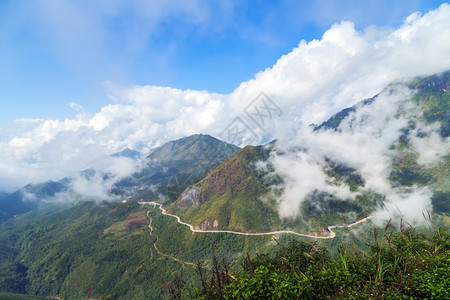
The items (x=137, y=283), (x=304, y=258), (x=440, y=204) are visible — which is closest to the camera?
(x=304, y=258)

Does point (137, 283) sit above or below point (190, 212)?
below

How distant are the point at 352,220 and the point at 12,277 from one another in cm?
28435

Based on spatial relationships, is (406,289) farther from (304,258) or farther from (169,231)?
(169,231)

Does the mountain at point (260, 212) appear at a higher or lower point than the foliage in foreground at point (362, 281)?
lower

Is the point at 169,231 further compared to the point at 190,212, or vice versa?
the point at 190,212

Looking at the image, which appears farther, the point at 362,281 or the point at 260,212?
the point at 260,212

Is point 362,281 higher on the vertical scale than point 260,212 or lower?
higher

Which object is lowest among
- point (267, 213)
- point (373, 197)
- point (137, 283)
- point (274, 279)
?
point (373, 197)

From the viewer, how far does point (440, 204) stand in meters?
159

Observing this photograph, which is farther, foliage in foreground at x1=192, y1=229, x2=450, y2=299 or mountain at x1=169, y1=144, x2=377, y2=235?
mountain at x1=169, y1=144, x2=377, y2=235

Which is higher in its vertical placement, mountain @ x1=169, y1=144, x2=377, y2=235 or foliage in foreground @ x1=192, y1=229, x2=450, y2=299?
foliage in foreground @ x1=192, y1=229, x2=450, y2=299

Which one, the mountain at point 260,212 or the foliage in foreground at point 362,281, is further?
the mountain at point 260,212

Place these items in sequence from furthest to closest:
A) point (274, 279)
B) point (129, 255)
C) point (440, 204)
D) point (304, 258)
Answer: point (440, 204), point (129, 255), point (304, 258), point (274, 279)

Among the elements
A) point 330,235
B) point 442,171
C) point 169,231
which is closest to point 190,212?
point 169,231
